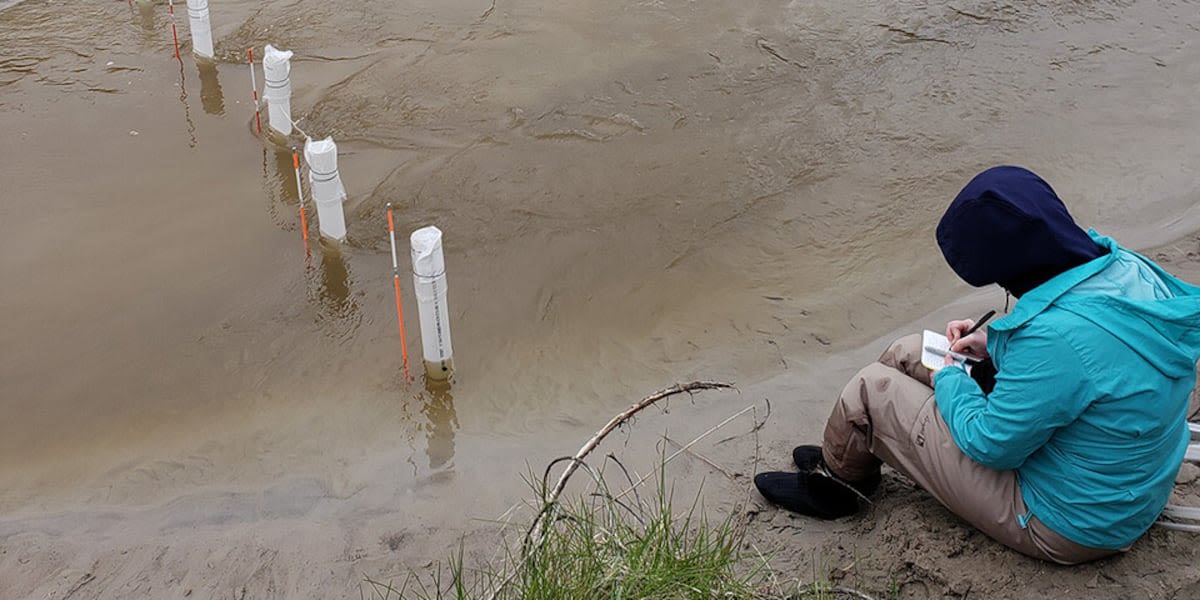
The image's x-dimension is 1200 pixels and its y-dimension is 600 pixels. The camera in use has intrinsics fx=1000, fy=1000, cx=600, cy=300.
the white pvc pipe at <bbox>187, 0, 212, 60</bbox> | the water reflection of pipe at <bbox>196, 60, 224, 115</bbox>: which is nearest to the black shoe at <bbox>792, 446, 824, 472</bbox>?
the water reflection of pipe at <bbox>196, 60, 224, 115</bbox>

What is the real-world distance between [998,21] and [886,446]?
6.30 m

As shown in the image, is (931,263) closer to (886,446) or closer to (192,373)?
(886,446)

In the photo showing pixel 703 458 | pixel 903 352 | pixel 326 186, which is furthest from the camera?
pixel 326 186

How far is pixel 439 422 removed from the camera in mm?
4754

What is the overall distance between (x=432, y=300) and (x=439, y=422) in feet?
1.99

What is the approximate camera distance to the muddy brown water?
483 centimetres

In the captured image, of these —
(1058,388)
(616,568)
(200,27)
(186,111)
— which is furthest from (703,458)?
(200,27)

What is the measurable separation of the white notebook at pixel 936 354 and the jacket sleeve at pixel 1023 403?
29cm

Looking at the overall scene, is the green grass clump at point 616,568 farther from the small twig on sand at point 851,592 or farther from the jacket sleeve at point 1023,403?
the jacket sleeve at point 1023,403

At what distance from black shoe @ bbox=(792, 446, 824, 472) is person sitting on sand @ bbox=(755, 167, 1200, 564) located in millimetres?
676

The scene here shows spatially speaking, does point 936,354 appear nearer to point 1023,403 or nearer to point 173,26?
point 1023,403

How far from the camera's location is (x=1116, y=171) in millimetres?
6488

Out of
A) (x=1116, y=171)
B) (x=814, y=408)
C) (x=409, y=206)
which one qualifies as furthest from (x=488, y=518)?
(x=1116, y=171)

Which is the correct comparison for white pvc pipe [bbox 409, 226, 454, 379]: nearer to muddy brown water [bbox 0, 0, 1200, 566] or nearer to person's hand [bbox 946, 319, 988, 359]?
muddy brown water [bbox 0, 0, 1200, 566]
